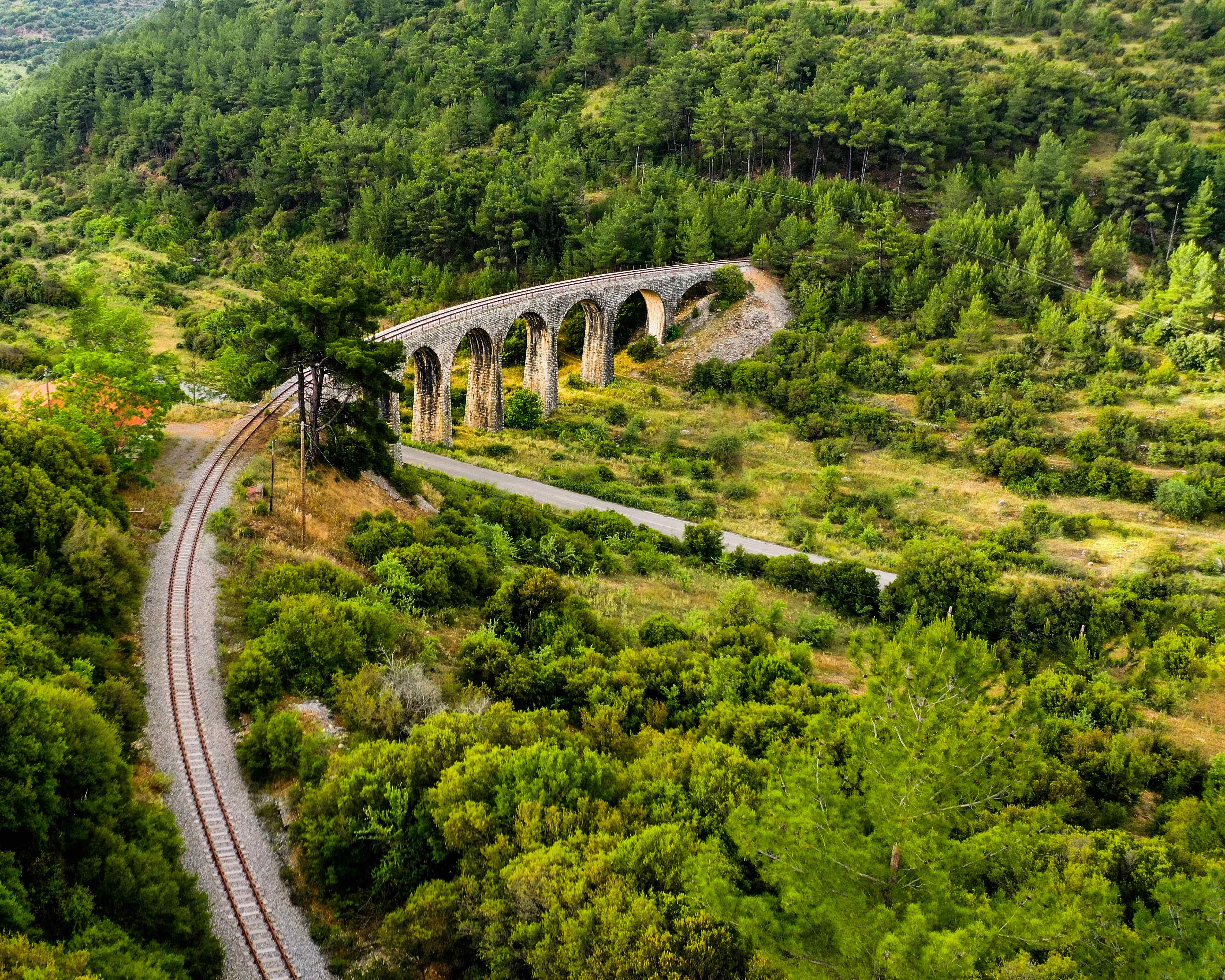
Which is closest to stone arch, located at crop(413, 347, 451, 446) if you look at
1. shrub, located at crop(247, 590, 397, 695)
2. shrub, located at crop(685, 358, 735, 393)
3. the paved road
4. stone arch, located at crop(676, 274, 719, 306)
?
the paved road

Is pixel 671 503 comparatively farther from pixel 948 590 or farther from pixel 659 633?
pixel 659 633

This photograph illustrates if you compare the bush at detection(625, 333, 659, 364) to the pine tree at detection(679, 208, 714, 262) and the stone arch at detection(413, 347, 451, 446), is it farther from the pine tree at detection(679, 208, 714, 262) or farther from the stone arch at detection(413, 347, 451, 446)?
the stone arch at detection(413, 347, 451, 446)

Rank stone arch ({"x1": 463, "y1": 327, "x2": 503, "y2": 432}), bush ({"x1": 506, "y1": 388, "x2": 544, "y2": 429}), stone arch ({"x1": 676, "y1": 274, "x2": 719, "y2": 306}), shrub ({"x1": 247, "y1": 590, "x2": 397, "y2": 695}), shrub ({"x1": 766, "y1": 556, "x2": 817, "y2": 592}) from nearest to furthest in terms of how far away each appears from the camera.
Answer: shrub ({"x1": 247, "y1": 590, "x2": 397, "y2": 695})
shrub ({"x1": 766, "y1": 556, "x2": 817, "y2": 592})
stone arch ({"x1": 463, "y1": 327, "x2": 503, "y2": 432})
bush ({"x1": 506, "y1": 388, "x2": 544, "y2": 429})
stone arch ({"x1": 676, "y1": 274, "x2": 719, "y2": 306})

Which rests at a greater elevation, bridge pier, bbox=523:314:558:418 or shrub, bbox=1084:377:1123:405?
bridge pier, bbox=523:314:558:418

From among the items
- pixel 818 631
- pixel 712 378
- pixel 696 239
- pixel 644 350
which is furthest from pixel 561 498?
pixel 696 239

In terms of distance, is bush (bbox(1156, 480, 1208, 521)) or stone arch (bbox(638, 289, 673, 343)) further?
stone arch (bbox(638, 289, 673, 343))

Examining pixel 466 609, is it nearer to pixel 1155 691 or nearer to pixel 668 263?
pixel 1155 691

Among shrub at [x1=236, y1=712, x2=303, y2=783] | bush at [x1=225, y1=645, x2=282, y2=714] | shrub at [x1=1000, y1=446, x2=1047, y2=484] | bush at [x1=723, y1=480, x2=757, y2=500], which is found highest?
shrub at [x1=1000, y1=446, x2=1047, y2=484]
